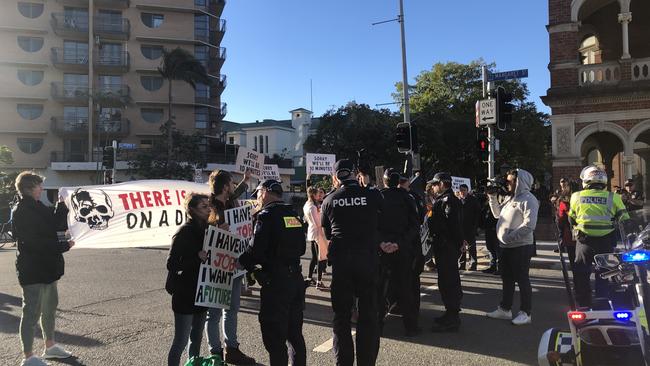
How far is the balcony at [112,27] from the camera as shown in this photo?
47.8 metres

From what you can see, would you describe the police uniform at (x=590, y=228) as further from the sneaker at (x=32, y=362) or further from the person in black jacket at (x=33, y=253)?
the sneaker at (x=32, y=362)

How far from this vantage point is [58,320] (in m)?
7.18

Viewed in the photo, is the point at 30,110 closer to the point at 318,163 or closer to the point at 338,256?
the point at 318,163

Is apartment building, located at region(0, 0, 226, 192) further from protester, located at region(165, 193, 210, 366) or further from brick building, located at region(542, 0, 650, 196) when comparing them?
protester, located at region(165, 193, 210, 366)

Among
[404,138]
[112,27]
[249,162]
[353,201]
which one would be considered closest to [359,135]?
[404,138]

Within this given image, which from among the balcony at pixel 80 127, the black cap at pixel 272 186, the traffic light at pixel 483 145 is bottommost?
the black cap at pixel 272 186

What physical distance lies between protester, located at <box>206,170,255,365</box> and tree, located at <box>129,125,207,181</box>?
3497 cm

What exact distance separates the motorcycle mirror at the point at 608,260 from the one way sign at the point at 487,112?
1030 cm

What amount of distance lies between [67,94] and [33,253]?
154ft

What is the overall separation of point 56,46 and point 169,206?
4757 centimetres

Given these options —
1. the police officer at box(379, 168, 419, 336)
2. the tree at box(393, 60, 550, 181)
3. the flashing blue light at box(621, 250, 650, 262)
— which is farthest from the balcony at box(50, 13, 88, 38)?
the flashing blue light at box(621, 250, 650, 262)

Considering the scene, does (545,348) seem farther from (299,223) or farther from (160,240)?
(160,240)

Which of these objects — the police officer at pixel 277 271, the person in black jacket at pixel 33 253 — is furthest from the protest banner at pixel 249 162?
the police officer at pixel 277 271

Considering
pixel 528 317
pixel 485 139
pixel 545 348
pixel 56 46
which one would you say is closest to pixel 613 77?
pixel 485 139
